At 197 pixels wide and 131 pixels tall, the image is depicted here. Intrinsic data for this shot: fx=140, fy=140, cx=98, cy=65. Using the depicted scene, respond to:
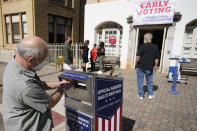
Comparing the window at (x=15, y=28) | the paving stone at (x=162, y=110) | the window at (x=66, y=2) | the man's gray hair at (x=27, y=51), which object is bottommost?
the paving stone at (x=162, y=110)

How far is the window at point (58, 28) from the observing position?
43.1 feet

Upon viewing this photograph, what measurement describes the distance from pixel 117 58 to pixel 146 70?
4940mm

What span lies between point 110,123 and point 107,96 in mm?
488

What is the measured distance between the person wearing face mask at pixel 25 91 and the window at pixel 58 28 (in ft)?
41.8

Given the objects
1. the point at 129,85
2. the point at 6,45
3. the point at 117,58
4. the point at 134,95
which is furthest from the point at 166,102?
the point at 6,45

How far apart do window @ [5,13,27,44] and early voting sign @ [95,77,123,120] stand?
13.0m

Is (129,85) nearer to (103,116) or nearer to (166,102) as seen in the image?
(166,102)

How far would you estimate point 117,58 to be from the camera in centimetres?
888

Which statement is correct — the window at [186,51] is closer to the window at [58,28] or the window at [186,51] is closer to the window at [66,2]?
the window at [58,28]

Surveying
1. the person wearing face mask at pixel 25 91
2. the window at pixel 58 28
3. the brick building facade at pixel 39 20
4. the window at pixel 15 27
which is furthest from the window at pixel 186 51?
the window at pixel 15 27

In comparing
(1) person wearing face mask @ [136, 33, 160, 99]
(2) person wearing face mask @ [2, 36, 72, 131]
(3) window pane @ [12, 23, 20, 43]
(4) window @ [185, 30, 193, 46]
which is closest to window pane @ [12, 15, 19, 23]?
(3) window pane @ [12, 23, 20, 43]

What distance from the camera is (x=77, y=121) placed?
189 centimetres

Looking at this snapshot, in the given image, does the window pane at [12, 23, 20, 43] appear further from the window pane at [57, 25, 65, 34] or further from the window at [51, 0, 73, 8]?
the window at [51, 0, 73, 8]

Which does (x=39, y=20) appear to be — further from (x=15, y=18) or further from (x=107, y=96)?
(x=107, y=96)
